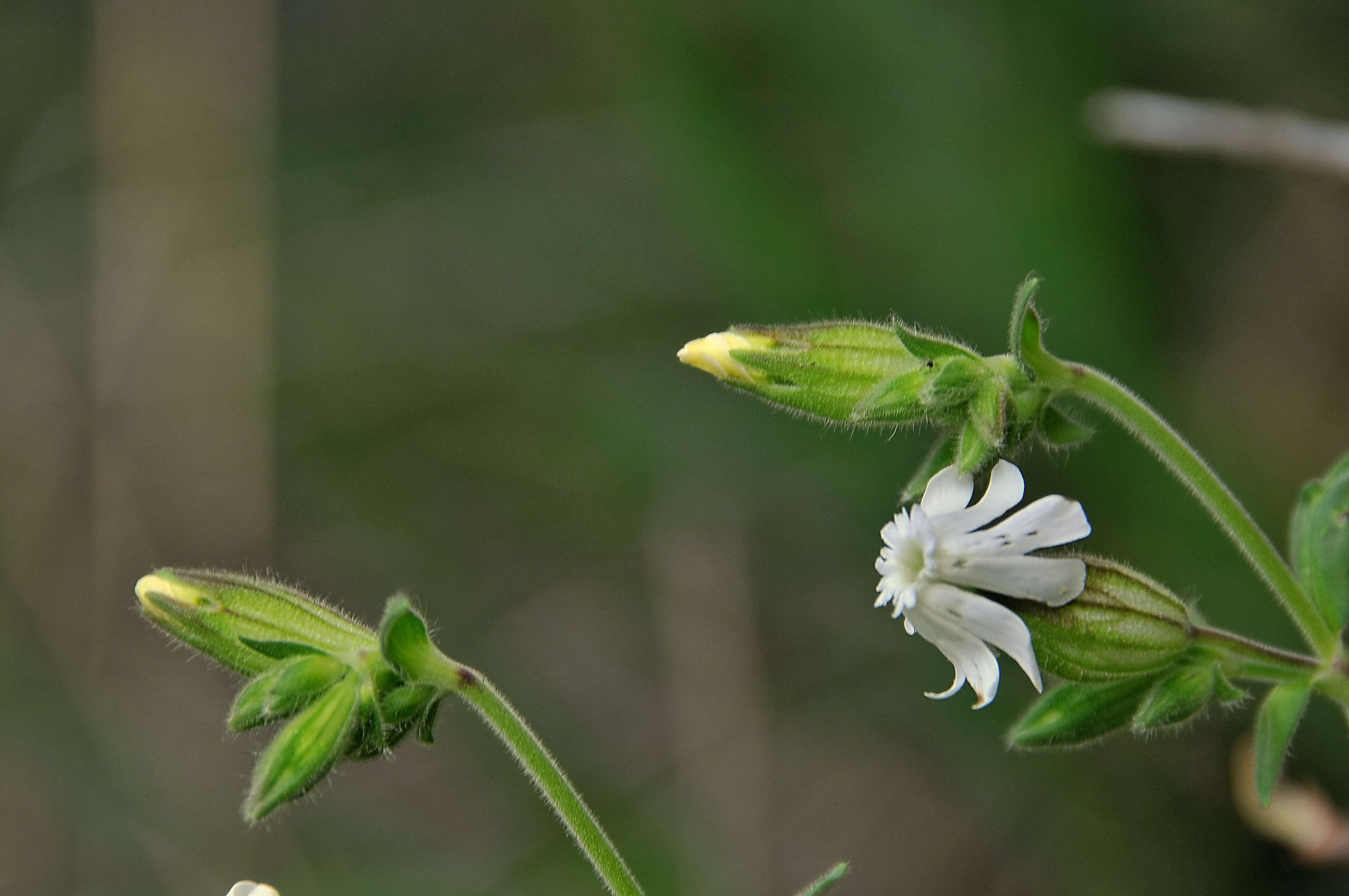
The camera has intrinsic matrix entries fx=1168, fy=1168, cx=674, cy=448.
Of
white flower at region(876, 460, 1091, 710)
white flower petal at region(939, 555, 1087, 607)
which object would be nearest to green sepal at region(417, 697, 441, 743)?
white flower at region(876, 460, 1091, 710)

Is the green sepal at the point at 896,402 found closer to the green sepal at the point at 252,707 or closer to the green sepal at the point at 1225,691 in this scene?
the green sepal at the point at 1225,691

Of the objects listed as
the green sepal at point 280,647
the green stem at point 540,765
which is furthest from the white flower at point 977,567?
the green sepal at point 280,647

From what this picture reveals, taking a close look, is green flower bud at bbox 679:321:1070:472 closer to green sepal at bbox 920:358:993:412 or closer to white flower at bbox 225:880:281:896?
green sepal at bbox 920:358:993:412

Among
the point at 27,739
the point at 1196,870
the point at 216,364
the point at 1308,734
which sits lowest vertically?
the point at 1196,870

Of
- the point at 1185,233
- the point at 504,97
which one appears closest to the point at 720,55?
the point at 504,97

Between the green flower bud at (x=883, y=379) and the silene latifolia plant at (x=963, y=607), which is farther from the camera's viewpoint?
the green flower bud at (x=883, y=379)

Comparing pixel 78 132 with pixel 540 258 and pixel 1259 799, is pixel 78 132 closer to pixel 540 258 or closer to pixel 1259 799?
pixel 540 258
